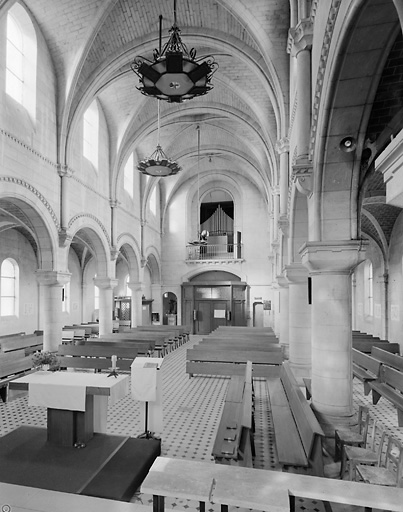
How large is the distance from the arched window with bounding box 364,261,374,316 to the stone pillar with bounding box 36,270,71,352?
42.3 ft

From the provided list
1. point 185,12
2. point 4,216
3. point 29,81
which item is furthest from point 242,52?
point 4,216

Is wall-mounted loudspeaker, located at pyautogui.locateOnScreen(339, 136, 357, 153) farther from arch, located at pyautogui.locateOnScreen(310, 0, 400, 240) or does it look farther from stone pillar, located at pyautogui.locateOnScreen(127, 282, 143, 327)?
stone pillar, located at pyautogui.locateOnScreen(127, 282, 143, 327)

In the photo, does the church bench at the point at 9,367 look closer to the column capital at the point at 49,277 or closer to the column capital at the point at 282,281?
the column capital at the point at 49,277

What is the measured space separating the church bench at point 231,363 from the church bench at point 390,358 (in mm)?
2549

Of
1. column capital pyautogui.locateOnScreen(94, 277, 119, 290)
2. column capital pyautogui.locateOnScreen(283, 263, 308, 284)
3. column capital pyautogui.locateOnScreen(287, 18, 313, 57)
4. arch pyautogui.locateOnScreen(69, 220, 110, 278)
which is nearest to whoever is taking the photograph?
column capital pyautogui.locateOnScreen(287, 18, 313, 57)

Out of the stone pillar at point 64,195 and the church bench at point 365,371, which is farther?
the stone pillar at point 64,195

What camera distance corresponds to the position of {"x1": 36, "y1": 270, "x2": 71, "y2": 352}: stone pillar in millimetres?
11289

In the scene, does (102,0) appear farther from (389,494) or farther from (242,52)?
(389,494)

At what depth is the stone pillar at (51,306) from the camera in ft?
37.0

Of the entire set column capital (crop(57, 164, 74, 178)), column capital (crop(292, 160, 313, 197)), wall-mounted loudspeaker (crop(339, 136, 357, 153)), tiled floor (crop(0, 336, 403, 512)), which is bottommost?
tiled floor (crop(0, 336, 403, 512))

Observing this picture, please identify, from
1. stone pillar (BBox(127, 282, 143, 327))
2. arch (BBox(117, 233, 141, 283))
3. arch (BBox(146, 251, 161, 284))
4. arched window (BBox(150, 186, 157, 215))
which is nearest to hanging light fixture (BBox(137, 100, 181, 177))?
arch (BBox(117, 233, 141, 283))

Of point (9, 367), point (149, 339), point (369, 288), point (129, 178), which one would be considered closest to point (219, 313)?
point (369, 288)

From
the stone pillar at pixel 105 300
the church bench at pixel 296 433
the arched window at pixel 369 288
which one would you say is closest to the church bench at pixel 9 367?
the stone pillar at pixel 105 300

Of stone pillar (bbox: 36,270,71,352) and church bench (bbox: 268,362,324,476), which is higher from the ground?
stone pillar (bbox: 36,270,71,352)
